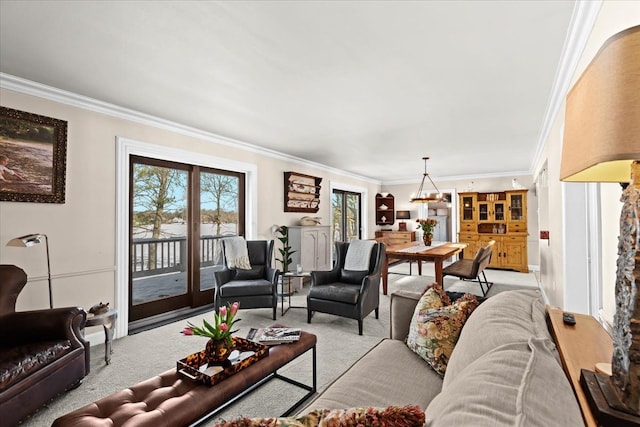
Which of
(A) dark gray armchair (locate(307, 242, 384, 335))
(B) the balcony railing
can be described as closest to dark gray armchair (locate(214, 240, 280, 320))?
(B) the balcony railing

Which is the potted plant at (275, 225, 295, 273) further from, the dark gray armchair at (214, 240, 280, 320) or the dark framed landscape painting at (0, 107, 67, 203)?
the dark framed landscape painting at (0, 107, 67, 203)

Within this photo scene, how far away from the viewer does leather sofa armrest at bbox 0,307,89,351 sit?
2.13 metres

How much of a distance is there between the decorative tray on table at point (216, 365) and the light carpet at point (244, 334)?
44cm

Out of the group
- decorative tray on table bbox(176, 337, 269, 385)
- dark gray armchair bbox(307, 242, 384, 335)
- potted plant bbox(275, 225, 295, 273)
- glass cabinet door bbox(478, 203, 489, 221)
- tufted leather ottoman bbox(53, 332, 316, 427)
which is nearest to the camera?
tufted leather ottoman bbox(53, 332, 316, 427)

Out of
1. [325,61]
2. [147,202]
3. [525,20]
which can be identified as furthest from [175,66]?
[525,20]

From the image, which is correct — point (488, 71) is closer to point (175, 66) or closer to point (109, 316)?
point (175, 66)

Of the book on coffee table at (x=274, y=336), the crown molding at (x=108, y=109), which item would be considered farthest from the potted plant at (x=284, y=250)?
the book on coffee table at (x=274, y=336)

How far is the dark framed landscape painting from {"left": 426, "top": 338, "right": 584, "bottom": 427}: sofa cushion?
3.51 metres

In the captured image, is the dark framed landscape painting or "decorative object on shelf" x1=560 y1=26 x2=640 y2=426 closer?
"decorative object on shelf" x1=560 y1=26 x2=640 y2=426

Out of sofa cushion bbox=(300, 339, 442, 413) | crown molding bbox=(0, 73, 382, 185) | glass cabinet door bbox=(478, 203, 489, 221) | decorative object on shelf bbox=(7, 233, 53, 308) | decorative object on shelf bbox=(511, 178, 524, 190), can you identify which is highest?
crown molding bbox=(0, 73, 382, 185)

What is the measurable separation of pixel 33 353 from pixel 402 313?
2.35m

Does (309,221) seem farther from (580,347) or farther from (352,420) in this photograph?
(352,420)

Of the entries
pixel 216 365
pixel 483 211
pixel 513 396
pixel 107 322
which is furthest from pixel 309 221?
pixel 513 396

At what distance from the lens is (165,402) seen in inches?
55.7
